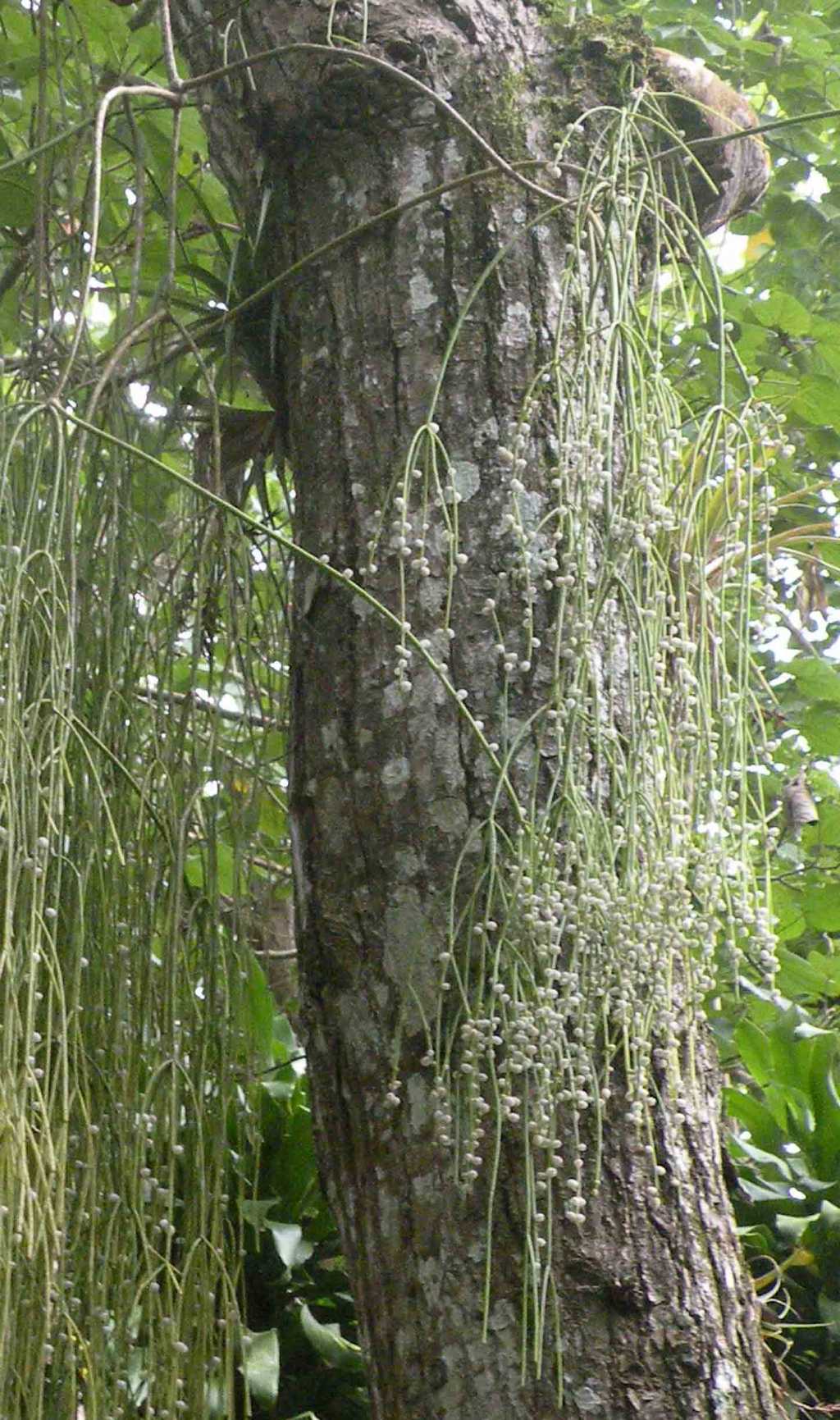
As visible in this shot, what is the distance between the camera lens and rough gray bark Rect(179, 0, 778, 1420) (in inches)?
49.5

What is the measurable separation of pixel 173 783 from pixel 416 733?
0.27 meters

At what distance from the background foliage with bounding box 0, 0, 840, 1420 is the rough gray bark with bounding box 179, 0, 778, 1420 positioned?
0.12m

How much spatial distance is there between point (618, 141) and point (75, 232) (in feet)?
1.99

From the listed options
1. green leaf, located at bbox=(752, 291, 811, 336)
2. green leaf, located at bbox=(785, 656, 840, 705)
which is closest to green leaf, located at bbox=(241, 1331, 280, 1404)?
green leaf, located at bbox=(785, 656, 840, 705)

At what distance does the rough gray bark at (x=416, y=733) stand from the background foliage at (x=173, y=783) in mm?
116

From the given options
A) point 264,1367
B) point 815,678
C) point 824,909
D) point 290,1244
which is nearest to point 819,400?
point 815,678

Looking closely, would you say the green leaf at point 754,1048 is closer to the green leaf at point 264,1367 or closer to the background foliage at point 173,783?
the background foliage at point 173,783

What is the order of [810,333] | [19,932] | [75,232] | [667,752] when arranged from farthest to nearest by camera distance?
[810,333], [75,232], [667,752], [19,932]

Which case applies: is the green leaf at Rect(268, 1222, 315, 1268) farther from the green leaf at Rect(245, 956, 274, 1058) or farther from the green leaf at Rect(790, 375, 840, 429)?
the green leaf at Rect(790, 375, 840, 429)

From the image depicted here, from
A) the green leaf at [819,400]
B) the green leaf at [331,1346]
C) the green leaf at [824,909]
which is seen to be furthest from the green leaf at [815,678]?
the green leaf at [331,1346]

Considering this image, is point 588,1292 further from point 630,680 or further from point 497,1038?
point 630,680

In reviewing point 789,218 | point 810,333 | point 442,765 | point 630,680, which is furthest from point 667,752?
point 789,218

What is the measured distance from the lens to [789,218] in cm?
289

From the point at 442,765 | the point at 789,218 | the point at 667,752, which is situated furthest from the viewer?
the point at 789,218
